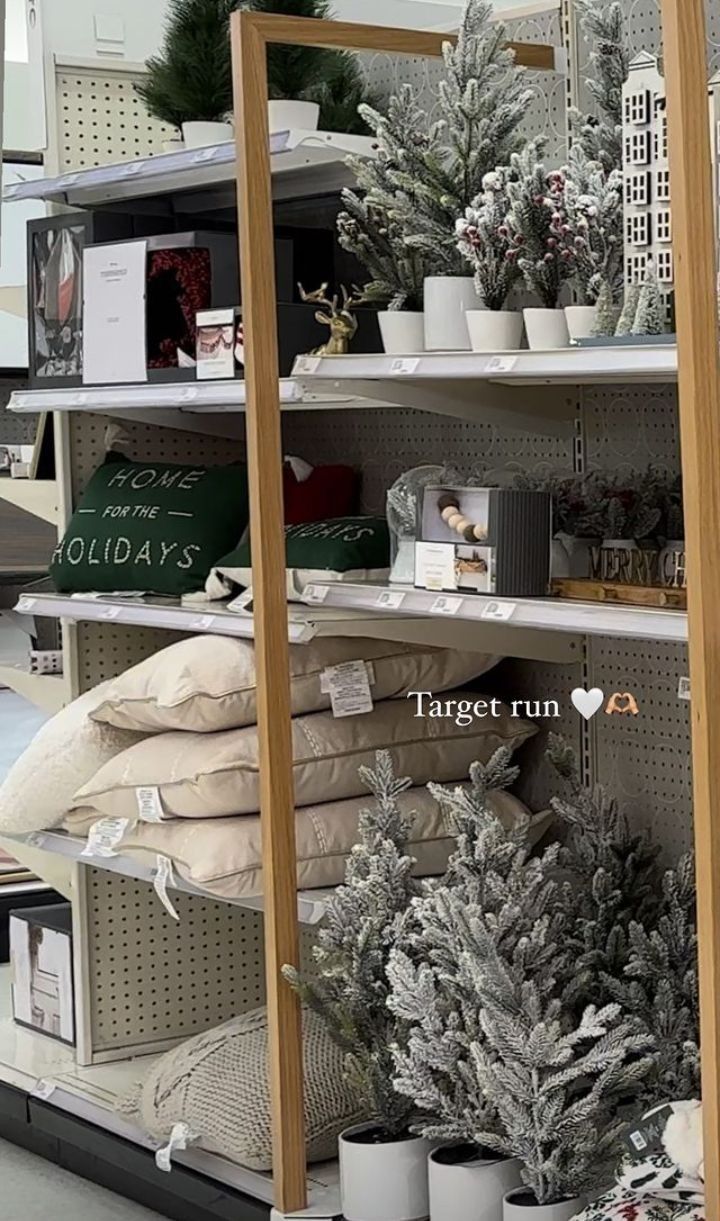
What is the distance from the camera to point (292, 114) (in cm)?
326

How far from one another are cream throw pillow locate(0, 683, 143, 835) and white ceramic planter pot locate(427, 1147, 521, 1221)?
125 centimetres

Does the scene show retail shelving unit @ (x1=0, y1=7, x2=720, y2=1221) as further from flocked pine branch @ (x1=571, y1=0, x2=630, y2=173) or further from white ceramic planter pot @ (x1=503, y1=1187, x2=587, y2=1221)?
white ceramic planter pot @ (x1=503, y1=1187, x2=587, y2=1221)

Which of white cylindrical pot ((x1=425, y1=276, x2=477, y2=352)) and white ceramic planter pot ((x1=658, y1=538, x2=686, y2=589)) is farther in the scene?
white cylindrical pot ((x1=425, y1=276, x2=477, y2=352))

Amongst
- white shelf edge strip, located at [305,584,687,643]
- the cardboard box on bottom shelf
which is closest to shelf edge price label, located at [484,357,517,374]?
white shelf edge strip, located at [305,584,687,643]

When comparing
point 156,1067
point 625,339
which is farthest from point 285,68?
point 156,1067

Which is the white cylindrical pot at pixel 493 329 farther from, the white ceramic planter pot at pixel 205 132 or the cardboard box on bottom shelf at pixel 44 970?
the cardboard box on bottom shelf at pixel 44 970

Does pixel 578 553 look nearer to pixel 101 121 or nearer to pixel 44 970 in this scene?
pixel 101 121

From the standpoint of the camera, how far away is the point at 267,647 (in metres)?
2.98

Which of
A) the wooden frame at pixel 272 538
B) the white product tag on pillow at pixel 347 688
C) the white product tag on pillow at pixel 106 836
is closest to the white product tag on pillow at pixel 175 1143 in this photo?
the wooden frame at pixel 272 538

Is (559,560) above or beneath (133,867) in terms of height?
above

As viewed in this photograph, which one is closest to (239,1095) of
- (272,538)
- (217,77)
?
(272,538)

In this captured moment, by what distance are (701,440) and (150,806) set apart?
63.1 inches

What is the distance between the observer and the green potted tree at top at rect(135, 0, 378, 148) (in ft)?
11.1

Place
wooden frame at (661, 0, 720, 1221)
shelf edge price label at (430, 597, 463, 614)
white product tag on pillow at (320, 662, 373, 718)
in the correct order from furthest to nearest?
white product tag on pillow at (320, 662, 373, 718), shelf edge price label at (430, 597, 463, 614), wooden frame at (661, 0, 720, 1221)
